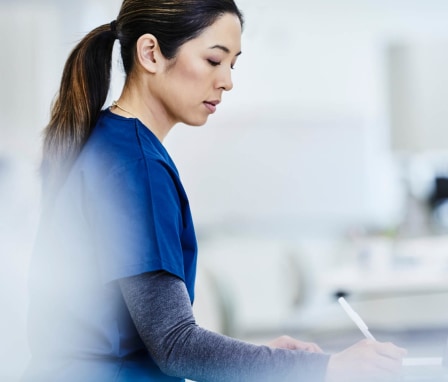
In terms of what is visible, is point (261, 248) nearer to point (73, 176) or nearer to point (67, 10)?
point (67, 10)

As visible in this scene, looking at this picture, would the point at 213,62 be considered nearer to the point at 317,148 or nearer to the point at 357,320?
the point at 357,320

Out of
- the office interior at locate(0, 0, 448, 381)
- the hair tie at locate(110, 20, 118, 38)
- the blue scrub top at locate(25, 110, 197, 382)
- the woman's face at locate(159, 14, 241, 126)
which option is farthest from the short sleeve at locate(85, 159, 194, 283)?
the office interior at locate(0, 0, 448, 381)

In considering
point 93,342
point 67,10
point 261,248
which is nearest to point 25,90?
point 67,10

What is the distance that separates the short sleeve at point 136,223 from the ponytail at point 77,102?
11 cm

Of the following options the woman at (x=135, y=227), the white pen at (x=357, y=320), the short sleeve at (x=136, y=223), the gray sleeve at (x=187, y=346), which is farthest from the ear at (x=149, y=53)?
the white pen at (x=357, y=320)

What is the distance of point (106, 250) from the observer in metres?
0.91

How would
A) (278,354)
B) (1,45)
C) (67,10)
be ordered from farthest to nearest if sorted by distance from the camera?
1. (67,10)
2. (1,45)
3. (278,354)

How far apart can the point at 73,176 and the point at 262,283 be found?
375 cm

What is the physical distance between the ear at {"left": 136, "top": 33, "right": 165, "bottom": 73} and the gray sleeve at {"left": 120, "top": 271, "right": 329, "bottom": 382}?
259 mm

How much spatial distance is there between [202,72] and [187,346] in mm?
319

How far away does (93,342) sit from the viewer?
96 cm

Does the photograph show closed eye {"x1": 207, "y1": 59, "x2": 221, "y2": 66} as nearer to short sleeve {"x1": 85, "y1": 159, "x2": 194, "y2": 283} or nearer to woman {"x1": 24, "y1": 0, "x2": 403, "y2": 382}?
woman {"x1": 24, "y1": 0, "x2": 403, "y2": 382}

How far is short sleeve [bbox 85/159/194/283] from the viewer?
0.89 m

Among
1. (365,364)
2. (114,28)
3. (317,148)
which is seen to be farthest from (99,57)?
(317,148)
